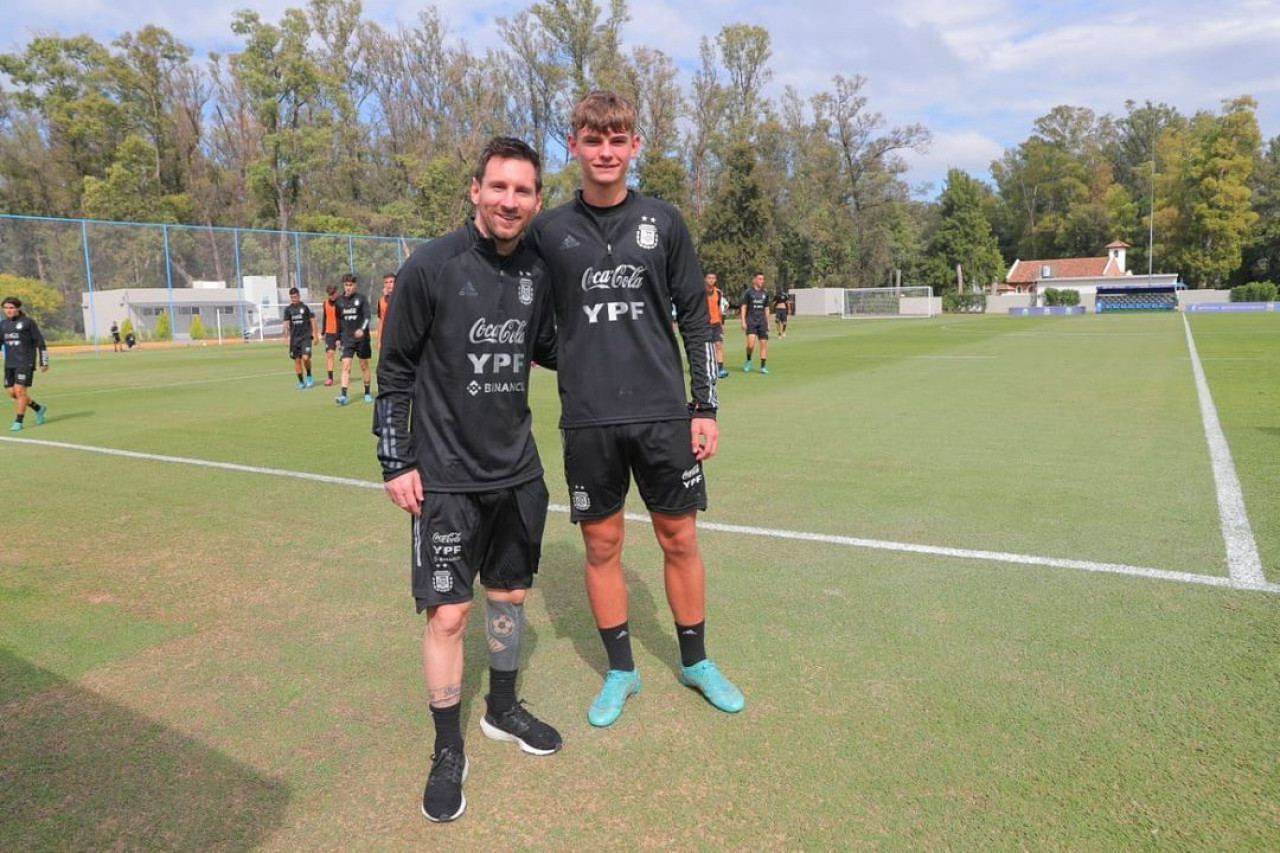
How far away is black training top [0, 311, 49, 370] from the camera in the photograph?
36.4 feet

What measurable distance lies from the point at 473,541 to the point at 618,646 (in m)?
0.82

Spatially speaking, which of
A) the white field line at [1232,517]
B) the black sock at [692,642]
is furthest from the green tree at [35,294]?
the white field line at [1232,517]

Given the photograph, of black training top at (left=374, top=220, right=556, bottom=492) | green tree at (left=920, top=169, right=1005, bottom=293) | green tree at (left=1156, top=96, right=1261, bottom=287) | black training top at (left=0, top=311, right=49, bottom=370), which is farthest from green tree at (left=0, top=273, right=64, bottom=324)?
green tree at (left=1156, top=96, right=1261, bottom=287)

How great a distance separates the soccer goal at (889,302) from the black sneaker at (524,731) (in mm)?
55702

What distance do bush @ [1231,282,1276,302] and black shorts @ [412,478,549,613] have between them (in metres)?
71.0

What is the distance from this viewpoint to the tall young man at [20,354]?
35.4 feet

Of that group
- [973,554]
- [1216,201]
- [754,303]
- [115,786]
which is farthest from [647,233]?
[1216,201]

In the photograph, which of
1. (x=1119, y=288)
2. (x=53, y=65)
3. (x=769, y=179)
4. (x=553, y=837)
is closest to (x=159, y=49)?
(x=53, y=65)

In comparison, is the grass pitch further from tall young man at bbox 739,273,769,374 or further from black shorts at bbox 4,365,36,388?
tall young man at bbox 739,273,769,374

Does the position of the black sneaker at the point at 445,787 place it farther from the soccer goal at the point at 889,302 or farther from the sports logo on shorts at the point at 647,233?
the soccer goal at the point at 889,302

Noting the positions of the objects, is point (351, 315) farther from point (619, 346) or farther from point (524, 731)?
point (524, 731)

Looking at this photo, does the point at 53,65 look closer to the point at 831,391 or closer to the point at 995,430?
the point at 831,391

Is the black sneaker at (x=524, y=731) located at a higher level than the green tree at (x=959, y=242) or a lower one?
lower

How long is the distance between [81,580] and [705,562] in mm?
3515
